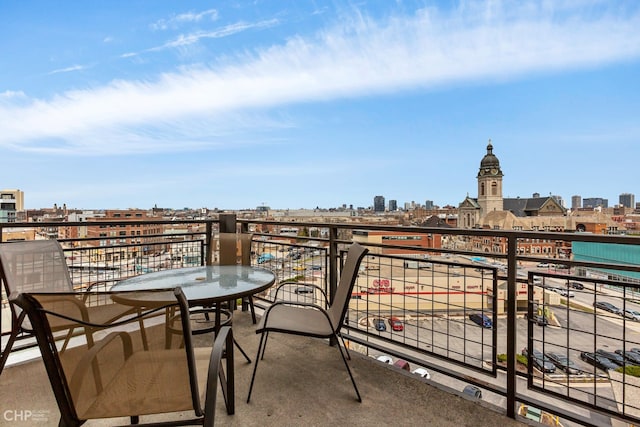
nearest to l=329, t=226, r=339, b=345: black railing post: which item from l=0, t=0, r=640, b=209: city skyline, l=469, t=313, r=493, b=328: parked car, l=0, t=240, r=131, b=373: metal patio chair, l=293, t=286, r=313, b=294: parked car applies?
l=293, t=286, r=313, b=294: parked car

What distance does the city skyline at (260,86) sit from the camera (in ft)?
30.0

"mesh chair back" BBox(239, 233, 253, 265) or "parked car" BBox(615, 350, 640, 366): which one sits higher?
"mesh chair back" BBox(239, 233, 253, 265)

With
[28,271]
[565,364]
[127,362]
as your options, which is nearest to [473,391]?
[565,364]

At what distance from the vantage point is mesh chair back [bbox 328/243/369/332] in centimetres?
226

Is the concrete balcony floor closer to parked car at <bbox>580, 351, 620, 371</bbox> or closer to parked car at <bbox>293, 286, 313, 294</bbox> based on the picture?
parked car at <bbox>580, 351, 620, 371</bbox>

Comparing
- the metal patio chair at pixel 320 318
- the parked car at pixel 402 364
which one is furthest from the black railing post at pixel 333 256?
the parked car at pixel 402 364

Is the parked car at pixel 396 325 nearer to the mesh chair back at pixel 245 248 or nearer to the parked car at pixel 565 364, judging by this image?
the parked car at pixel 565 364

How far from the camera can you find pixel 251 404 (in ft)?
7.11

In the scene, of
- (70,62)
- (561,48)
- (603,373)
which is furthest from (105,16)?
(561,48)

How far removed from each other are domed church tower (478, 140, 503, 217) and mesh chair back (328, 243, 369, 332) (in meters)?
37.5

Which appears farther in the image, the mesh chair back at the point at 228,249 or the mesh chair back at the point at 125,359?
the mesh chair back at the point at 228,249

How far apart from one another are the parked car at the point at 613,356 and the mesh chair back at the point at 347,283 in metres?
1.44

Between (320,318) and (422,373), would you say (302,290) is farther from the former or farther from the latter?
(422,373)

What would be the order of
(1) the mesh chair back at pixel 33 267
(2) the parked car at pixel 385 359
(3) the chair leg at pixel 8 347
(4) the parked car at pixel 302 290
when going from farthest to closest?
(4) the parked car at pixel 302 290
(2) the parked car at pixel 385 359
(1) the mesh chair back at pixel 33 267
(3) the chair leg at pixel 8 347
